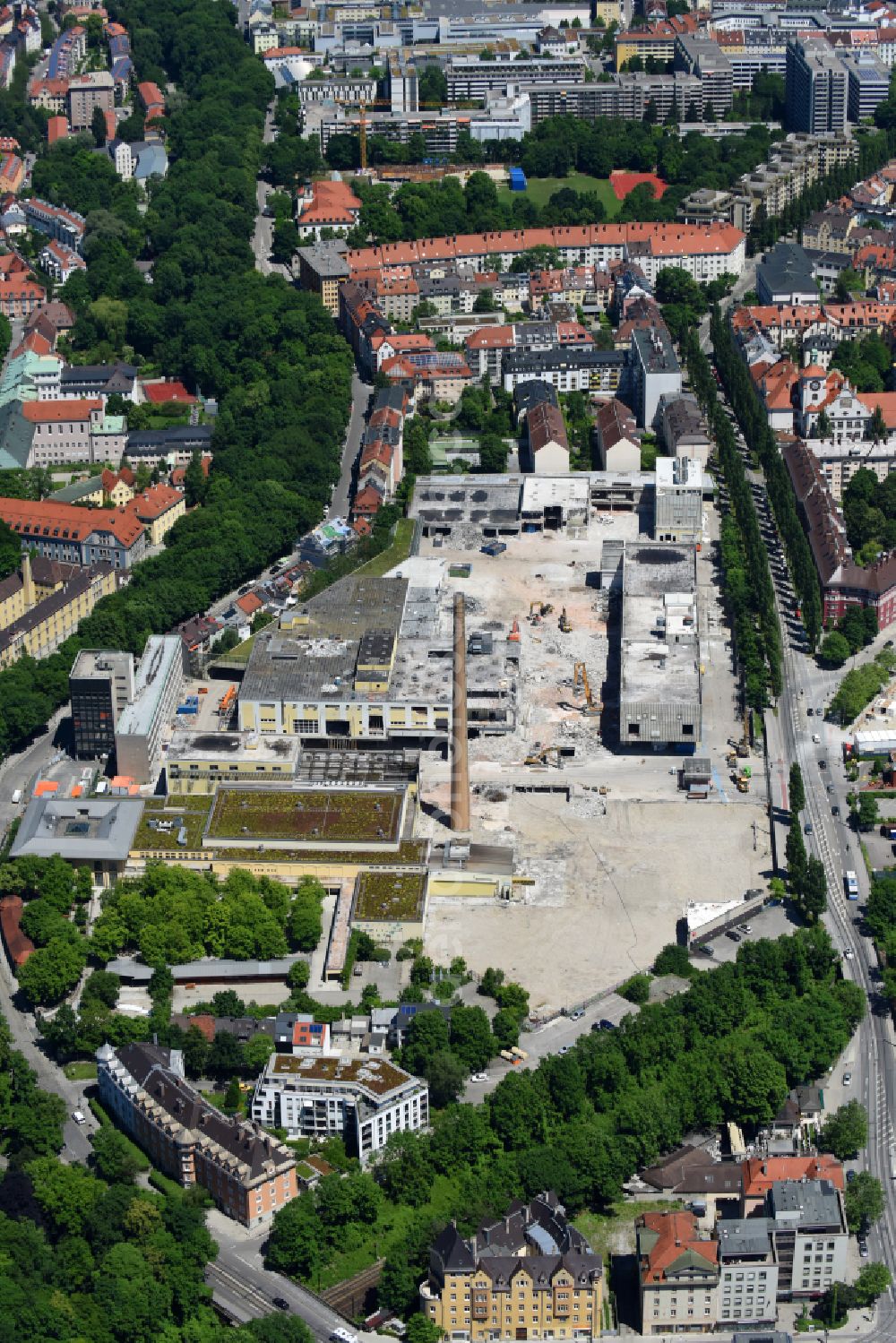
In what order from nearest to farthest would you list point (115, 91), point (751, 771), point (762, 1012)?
point (762, 1012) → point (751, 771) → point (115, 91)

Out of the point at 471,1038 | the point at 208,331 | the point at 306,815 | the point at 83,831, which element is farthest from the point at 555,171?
the point at 471,1038

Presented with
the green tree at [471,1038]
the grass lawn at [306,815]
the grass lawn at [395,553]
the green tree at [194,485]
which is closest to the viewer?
the green tree at [471,1038]

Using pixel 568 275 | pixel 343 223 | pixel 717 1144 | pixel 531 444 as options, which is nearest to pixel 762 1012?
pixel 717 1144

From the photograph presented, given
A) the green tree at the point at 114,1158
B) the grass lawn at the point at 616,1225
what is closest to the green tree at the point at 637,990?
the grass lawn at the point at 616,1225

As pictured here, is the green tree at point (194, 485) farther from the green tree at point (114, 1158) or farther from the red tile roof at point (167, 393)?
the green tree at point (114, 1158)

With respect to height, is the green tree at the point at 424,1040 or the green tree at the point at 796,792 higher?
the green tree at the point at 796,792

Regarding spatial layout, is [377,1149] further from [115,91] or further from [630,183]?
[115,91]

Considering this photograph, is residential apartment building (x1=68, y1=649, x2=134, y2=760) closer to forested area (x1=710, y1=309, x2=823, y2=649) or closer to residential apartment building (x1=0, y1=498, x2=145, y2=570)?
residential apartment building (x1=0, y1=498, x2=145, y2=570)
